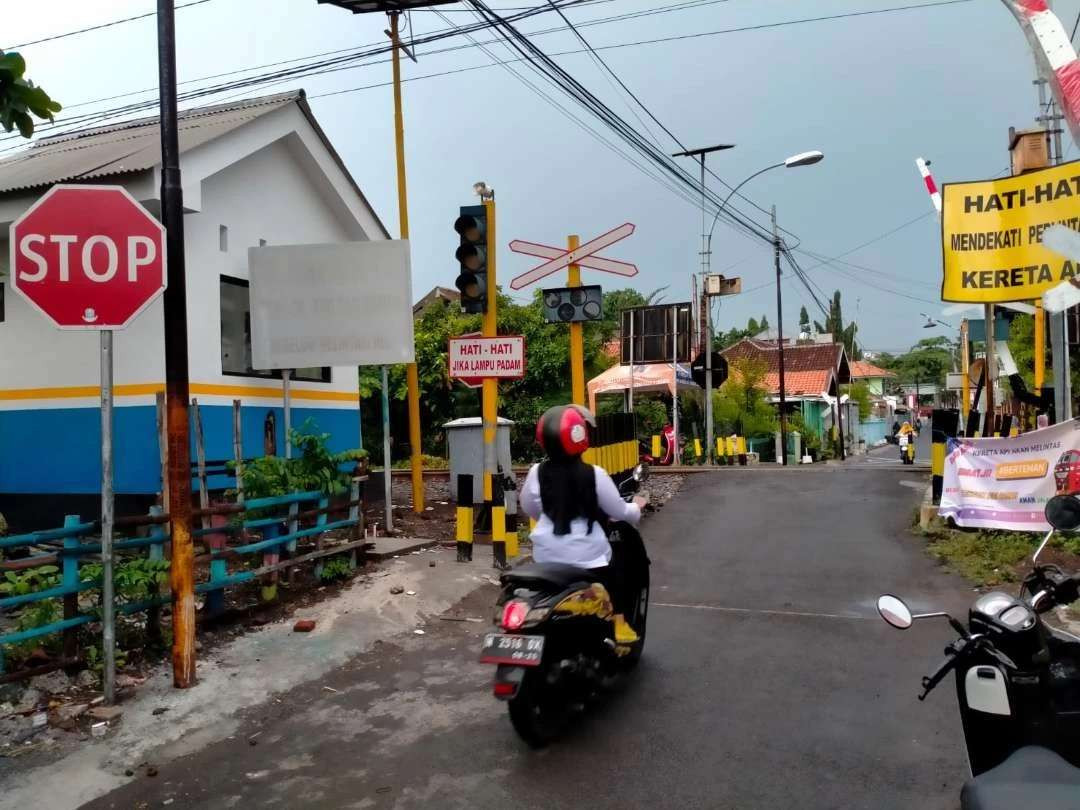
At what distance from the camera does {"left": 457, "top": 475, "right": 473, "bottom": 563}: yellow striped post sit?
875cm

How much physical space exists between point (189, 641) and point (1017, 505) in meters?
8.37

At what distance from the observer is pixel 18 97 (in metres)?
3.57

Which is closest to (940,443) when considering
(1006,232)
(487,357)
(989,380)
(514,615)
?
(989,380)

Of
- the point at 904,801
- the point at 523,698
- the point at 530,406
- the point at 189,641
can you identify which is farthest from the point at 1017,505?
the point at 530,406

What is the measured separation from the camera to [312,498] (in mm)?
7656

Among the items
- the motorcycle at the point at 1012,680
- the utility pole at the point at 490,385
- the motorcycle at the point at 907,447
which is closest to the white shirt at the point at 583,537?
the motorcycle at the point at 1012,680

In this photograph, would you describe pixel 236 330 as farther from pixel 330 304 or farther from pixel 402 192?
pixel 402 192

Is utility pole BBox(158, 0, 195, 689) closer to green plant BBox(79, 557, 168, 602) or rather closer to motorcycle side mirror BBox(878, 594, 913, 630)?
green plant BBox(79, 557, 168, 602)

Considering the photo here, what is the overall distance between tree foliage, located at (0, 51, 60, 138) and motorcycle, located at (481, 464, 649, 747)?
10.2 feet

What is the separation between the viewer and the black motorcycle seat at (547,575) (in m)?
4.54

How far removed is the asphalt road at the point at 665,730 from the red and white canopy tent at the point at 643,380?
58.6ft

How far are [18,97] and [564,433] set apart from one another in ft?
10.1

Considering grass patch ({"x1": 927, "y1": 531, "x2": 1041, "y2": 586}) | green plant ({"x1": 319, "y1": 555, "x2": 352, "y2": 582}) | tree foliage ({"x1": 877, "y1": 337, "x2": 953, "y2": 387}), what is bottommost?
grass patch ({"x1": 927, "y1": 531, "x2": 1041, "y2": 586})

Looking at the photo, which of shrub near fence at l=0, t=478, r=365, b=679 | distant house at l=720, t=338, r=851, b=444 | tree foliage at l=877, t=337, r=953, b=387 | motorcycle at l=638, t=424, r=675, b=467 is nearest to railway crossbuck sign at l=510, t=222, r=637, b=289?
shrub near fence at l=0, t=478, r=365, b=679
